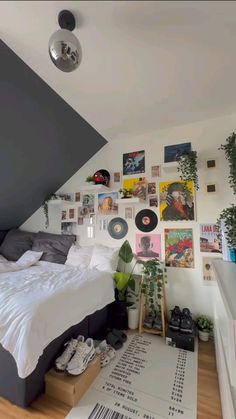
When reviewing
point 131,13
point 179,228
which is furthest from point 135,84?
point 179,228

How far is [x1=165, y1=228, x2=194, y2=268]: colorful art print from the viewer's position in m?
2.18

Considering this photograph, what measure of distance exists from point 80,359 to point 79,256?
1.22m

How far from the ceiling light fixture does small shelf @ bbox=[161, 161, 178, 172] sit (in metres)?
1.40

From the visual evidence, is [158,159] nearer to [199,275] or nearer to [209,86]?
[209,86]

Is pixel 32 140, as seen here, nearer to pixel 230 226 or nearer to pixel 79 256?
pixel 79 256

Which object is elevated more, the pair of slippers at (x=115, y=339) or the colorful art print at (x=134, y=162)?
the colorful art print at (x=134, y=162)

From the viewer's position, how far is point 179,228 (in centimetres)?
225

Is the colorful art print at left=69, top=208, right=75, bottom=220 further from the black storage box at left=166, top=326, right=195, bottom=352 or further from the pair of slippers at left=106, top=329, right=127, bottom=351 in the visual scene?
the black storage box at left=166, top=326, right=195, bottom=352

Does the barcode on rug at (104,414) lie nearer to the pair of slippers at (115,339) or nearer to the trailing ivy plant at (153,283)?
the pair of slippers at (115,339)

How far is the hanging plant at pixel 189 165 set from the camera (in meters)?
2.08

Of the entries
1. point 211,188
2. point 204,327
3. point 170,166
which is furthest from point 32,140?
point 204,327

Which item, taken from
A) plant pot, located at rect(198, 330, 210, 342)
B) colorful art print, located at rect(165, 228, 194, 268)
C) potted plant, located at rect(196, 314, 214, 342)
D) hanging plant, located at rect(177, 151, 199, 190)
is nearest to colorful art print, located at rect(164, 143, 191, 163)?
hanging plant, located at rect(177, 151, 199, 190)

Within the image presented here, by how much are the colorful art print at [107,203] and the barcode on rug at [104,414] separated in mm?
1840

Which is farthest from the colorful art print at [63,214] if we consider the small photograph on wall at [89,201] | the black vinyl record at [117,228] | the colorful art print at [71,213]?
the black vinyl record at [117,228]
